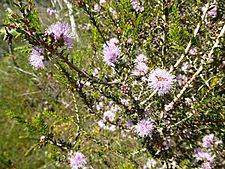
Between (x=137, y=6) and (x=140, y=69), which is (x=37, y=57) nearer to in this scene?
(x=140, y=69)

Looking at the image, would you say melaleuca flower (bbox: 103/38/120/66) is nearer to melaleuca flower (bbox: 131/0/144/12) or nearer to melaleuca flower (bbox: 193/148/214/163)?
melaleuca flower (bbox: 131/0/144/12)

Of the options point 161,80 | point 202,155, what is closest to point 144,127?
point 161,80

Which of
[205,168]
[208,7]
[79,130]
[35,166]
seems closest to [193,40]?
[208,7]

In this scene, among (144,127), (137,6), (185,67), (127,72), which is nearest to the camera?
(127,72)

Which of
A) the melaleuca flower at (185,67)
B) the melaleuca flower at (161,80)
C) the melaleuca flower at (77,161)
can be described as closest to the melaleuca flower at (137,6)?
the melaleuca flower at (161,80)

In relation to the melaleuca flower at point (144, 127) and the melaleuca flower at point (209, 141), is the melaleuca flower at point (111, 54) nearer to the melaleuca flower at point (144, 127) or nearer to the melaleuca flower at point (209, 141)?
the melaleuca flower at point (144, 127)

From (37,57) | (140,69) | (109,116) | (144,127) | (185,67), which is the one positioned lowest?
(37,57)
